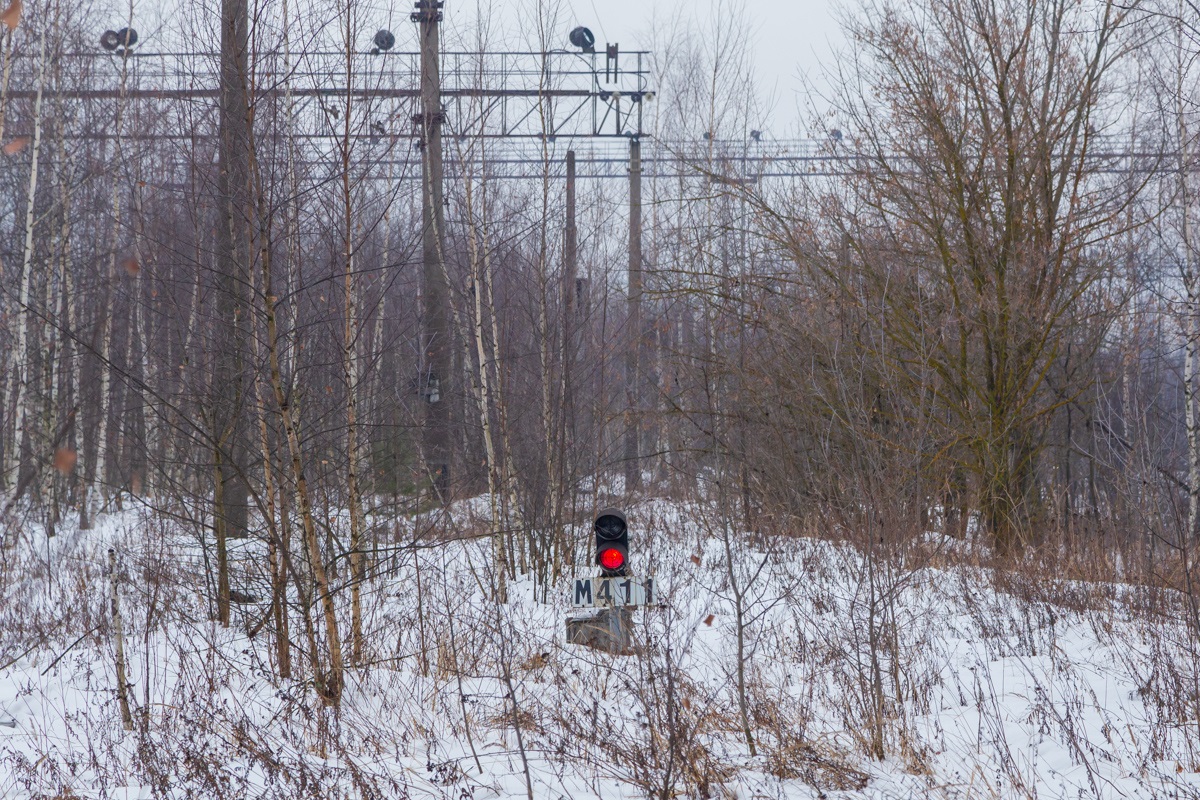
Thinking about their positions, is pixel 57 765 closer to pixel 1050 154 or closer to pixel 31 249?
pixel 31 249

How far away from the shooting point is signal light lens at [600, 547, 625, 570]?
5016 millimetres

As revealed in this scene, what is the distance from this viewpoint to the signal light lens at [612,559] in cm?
502

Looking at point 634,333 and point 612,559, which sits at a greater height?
point 634,333

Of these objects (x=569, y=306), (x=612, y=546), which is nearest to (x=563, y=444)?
(x=569, y=306)

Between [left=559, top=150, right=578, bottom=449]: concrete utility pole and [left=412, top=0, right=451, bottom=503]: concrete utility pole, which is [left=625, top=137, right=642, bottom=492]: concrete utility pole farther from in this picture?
[left=412, top=0, right=451, bottom=503]: concrete utility pole

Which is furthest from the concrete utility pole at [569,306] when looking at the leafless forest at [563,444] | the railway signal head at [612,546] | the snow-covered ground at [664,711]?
the railway signal head at [612,546]

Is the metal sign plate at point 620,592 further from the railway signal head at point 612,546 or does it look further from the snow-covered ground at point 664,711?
the snow-covered ground at point 664,711

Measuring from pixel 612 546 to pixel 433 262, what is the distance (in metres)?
5.94

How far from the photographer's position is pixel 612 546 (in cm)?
505

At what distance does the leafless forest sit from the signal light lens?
459mm

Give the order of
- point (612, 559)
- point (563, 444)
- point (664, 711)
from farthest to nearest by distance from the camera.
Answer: point (563, 444) < point (612, 559) < point (664, 711)

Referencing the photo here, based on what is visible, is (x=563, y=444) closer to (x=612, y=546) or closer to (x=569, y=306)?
(x=569, y=306)

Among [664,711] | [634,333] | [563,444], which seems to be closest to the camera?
[664,711]

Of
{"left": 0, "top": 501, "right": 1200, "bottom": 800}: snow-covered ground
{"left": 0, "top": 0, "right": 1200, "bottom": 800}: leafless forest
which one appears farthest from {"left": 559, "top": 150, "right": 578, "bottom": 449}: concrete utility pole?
{"left": 0, "top": 501, "right": 1200, "bottom": 800}: snow-covered ground
